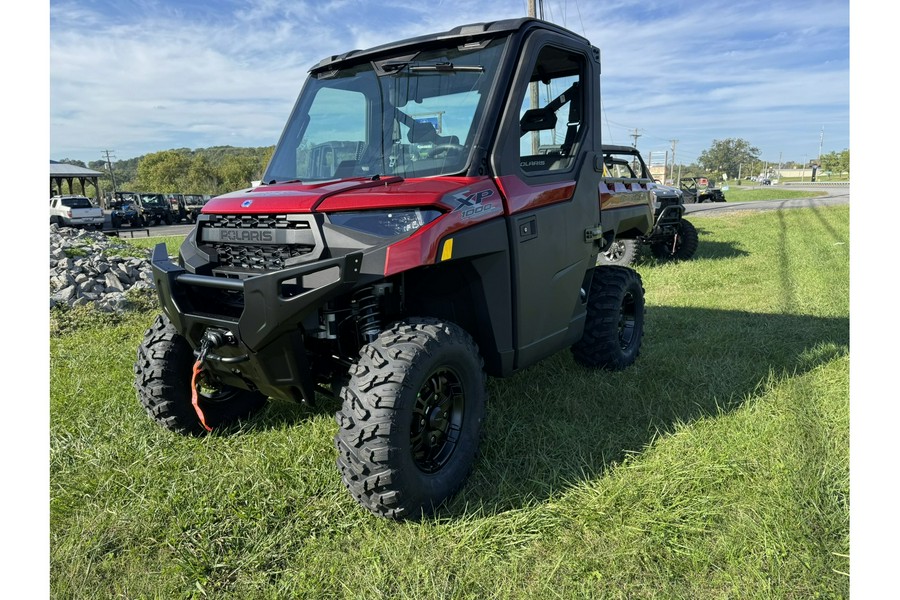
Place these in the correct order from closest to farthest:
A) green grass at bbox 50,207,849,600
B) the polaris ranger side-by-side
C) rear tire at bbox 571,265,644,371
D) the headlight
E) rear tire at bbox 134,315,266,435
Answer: green grass at bbox 50,207,849,600 → the polaris ranger side-by-side → the headlight → rear tire at bbox 134,315,266,435 → rear tire at bbox 571,265,644,371

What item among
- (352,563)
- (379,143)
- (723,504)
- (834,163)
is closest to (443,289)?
(379,143)

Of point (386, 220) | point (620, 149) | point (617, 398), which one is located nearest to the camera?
point (386, 220)

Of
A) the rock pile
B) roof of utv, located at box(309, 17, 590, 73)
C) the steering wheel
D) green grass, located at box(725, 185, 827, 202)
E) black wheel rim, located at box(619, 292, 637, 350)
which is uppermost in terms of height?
green grass, located at box(725, 185, 827, 202)

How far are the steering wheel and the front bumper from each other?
90cm

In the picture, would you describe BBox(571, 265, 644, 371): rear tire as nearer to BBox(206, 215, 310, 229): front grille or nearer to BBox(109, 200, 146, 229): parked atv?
BBox(206, 215, 310, 229): front grille

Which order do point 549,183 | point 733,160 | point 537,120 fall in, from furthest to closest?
point 733,160 < point 537,120 < point 549,183

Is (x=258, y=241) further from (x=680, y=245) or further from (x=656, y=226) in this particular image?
(x=680, y=245)

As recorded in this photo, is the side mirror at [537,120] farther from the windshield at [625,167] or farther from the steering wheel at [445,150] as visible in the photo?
the windshield at [625,167]

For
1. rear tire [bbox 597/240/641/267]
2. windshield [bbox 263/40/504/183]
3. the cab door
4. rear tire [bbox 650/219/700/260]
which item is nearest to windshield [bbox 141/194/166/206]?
rear tire [bbox 597/240/641/267]

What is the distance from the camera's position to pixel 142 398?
3.68m

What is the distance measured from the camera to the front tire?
9.09 ft

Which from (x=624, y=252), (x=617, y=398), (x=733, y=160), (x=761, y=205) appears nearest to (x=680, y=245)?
(x=624, y=252)

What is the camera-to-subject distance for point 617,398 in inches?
173

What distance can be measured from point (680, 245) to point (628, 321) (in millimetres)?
8005
